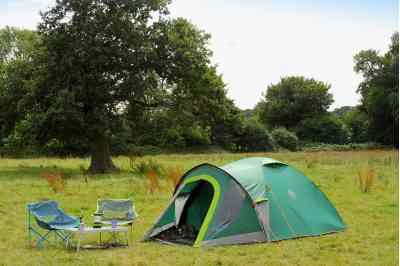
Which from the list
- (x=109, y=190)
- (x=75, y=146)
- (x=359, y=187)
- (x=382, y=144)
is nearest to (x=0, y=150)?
(x=75, y=146)

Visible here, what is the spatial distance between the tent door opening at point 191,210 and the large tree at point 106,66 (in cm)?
1266

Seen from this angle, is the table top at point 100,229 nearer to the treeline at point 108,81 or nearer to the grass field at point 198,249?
the grass field at point 198,249

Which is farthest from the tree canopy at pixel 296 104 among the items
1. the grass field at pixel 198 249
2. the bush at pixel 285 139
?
the grass field at pixel 198 249

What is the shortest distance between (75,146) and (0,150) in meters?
5.72

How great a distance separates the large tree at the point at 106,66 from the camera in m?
23.6

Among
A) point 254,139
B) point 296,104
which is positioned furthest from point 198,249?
point 296,104

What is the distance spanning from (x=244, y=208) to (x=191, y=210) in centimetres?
153

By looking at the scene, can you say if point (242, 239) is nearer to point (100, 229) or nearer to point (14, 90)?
point (100, 229)

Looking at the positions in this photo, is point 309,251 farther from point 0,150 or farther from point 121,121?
point 0,150

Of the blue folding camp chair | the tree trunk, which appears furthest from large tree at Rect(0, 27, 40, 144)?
the blue folding camp chair

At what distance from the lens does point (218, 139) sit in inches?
2040

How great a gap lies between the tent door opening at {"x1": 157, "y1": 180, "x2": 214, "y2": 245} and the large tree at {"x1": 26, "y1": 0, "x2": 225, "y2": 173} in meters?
12.7

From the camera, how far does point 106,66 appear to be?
79.3 ft

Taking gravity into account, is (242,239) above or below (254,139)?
below
